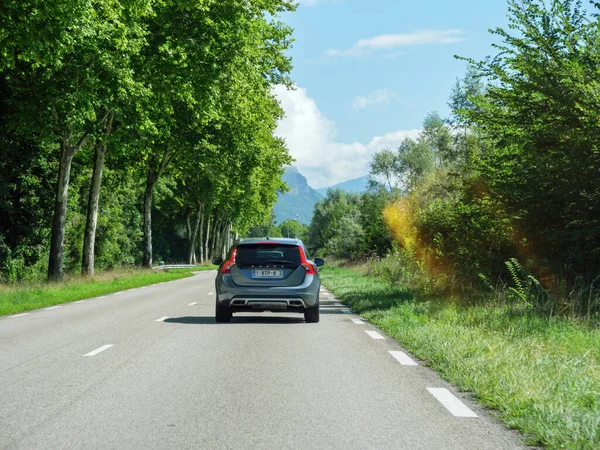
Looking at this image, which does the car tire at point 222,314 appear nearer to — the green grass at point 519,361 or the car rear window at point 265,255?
the car rear window at point 265,255

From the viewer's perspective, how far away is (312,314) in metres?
14.2

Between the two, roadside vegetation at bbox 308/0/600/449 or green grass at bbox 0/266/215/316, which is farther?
green grass at bbox 0/266/215/316

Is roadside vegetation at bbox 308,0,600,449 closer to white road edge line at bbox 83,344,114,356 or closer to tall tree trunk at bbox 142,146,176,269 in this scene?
white road edge line at bbox 83,344,114,356

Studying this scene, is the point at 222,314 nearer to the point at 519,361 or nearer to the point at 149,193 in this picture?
the point at 519,361

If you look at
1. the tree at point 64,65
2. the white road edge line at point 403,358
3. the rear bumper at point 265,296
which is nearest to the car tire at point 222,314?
the rear bumper at point 265,296

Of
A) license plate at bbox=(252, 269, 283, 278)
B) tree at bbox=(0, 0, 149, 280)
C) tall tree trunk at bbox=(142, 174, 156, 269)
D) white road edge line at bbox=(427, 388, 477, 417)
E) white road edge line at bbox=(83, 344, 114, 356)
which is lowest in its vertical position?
white road edge line at bbox=(427, 388, 477, 417)

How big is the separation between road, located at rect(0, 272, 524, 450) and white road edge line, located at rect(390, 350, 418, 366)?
0.07 feet

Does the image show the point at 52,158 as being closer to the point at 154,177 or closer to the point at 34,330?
the point at 154,177

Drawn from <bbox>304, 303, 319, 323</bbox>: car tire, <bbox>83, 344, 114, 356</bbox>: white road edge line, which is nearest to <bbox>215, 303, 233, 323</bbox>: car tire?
<bbox>304, 303, 319, 323</bbox>: car tire

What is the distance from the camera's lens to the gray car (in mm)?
13844

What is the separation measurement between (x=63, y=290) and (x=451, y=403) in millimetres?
17981

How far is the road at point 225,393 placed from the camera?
545 cm

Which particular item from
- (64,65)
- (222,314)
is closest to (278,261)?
(222,314)

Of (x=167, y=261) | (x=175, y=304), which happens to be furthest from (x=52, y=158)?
(x=167, y=261)
